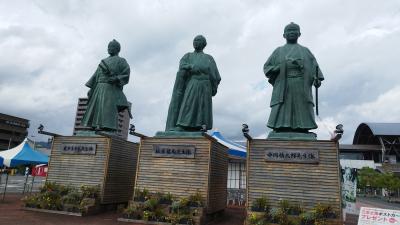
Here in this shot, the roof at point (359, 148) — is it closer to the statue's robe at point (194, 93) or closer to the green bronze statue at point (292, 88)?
the green bronze statue at point (292, 88)

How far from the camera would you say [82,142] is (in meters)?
12.8

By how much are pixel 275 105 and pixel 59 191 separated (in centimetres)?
818

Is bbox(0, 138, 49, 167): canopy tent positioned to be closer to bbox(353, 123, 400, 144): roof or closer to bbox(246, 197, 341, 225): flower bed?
bbox(246, 197, 341, 225): flower bed

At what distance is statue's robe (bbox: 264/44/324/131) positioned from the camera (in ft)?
33.8

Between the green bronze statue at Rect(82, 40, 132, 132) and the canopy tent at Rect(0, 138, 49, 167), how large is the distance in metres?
3.99

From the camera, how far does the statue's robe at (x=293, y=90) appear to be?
10.3m

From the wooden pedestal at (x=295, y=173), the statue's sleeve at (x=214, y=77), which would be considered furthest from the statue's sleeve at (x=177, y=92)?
the wooden pedestal at (x=295, y=173)

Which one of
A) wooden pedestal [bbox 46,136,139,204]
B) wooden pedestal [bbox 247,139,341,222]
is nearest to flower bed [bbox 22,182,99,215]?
wooden pedestal [bbox 46,136,139,204]

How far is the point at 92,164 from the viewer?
40.8ft

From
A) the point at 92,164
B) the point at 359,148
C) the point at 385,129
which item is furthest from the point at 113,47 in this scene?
the point at 359,148

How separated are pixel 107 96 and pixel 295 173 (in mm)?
7883

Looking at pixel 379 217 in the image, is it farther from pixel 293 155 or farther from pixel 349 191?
pixel 349 191

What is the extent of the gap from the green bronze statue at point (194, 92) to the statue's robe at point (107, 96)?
249 cm

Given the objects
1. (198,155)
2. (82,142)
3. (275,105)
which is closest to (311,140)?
(275,105)
